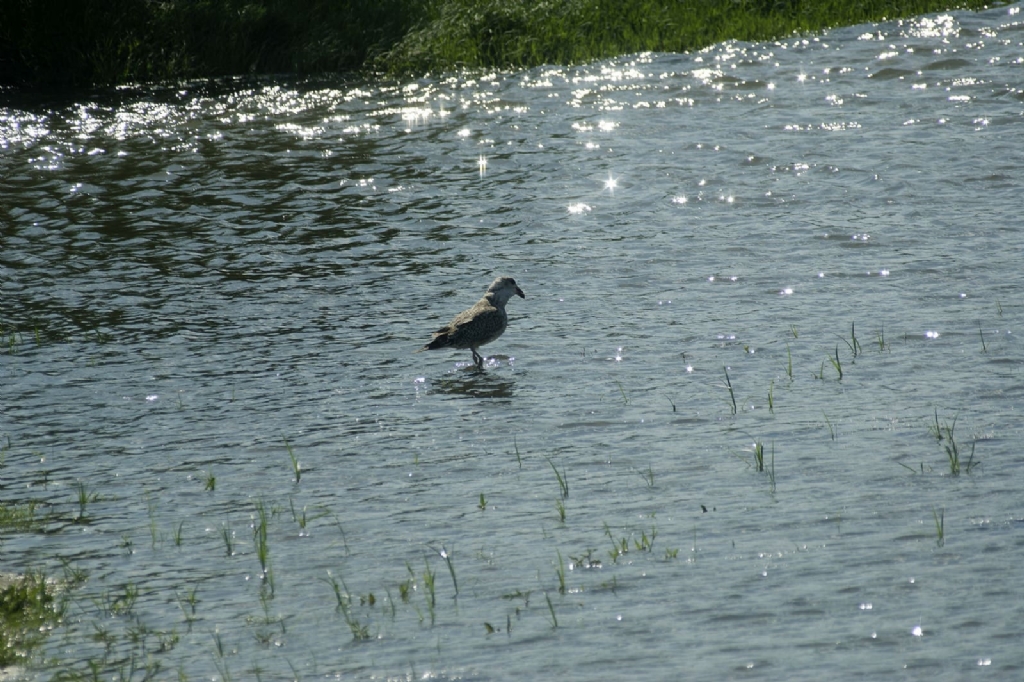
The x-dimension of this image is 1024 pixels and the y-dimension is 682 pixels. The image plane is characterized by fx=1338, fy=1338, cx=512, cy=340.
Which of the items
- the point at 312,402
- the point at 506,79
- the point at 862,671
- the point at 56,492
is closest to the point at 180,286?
the point at 312,402

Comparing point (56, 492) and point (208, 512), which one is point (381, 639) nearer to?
point (208, 512)

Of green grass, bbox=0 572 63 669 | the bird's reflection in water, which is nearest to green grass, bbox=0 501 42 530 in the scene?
green grass, bbox=0 572 63 669

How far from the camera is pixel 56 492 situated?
30.8 ft

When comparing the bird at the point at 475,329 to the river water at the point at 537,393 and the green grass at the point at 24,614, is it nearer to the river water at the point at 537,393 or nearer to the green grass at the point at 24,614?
the river water at the point at 537,393

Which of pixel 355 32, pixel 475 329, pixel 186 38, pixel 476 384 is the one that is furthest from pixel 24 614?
pixel 355 32

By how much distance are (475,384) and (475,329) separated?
0.59m

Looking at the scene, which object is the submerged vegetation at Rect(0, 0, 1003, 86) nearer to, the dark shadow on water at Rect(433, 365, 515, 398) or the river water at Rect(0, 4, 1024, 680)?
the river water at Rect(0, 4, 1024, 680)

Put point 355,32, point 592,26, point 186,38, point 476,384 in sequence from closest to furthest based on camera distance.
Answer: point 476,384, point 186,38, point 355,32, point 592,26

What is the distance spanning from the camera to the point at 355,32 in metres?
27.5

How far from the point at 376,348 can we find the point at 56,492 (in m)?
3.95

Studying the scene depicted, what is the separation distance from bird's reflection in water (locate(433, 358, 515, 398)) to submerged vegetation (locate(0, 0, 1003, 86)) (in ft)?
51.5

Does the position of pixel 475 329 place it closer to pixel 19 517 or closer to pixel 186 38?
pixel 19 517

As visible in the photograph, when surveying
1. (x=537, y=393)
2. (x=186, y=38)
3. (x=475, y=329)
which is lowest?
(x=537, y=393)

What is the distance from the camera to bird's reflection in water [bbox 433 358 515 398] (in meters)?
11.4
